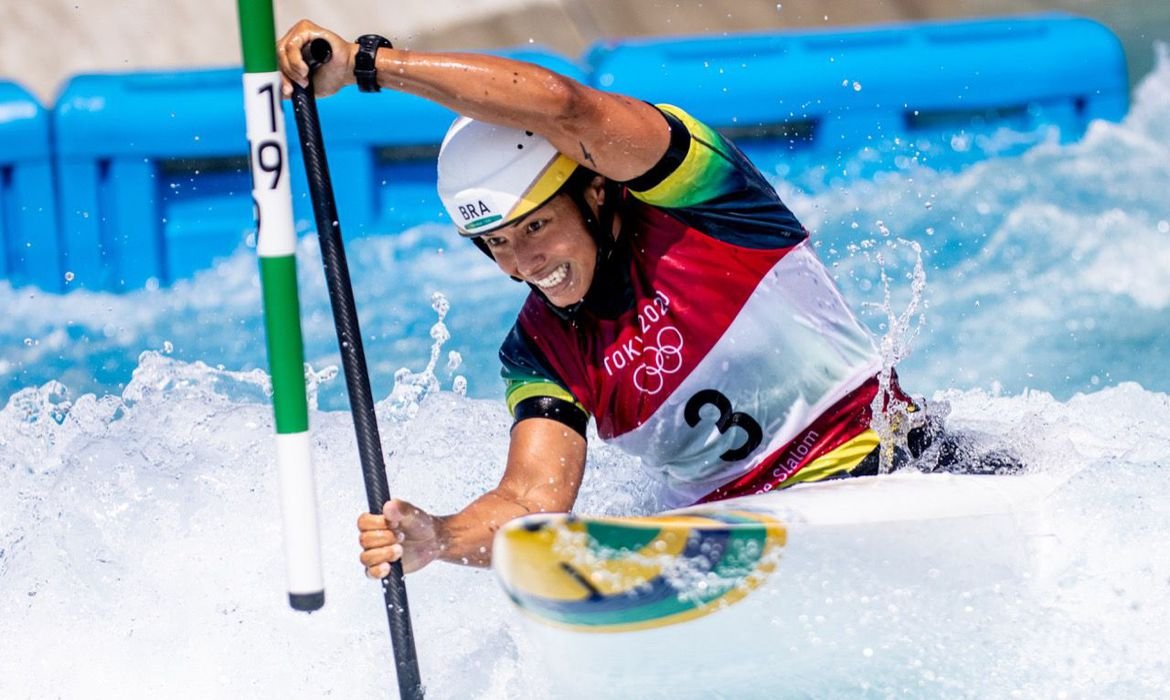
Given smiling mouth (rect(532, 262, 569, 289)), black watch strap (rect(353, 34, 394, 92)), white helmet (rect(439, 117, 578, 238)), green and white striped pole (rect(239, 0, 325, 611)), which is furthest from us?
smiling mouth (rect(532, 262, 569, 289))

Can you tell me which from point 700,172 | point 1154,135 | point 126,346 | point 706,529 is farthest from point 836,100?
point 706,529

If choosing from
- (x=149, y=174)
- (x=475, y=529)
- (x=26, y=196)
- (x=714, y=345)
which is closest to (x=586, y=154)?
(x=714, y=345)

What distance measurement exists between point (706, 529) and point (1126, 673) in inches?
32.9

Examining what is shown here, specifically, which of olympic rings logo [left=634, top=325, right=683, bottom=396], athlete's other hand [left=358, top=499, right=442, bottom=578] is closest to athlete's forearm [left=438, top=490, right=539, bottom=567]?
athlete's other hand [left=358, top=499, right=442, bottom=578]

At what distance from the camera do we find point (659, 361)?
275 cm

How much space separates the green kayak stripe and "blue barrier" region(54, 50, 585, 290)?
321 cm

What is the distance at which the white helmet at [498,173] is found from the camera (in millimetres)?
2498

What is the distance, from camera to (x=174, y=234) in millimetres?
5578

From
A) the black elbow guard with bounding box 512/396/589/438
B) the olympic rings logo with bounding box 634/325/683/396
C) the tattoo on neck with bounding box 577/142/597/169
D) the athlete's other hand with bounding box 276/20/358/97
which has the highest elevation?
the athlete's other hand with bounding box 276/20/358/97

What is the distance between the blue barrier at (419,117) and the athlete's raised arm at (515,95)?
3081 mm

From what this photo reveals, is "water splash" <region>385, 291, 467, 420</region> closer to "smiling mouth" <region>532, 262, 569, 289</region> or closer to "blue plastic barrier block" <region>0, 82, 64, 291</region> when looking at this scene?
"smiling mouth" <region>532, 262, 569, 289</region>

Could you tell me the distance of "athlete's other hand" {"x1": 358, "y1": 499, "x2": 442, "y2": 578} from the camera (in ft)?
7.76

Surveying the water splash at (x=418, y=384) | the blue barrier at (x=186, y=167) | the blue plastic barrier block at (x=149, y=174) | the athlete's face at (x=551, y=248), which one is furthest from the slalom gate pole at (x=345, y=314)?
the blue plastic barrier block at (x=149, y=174)

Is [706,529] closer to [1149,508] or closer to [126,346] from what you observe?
[1149,508]
